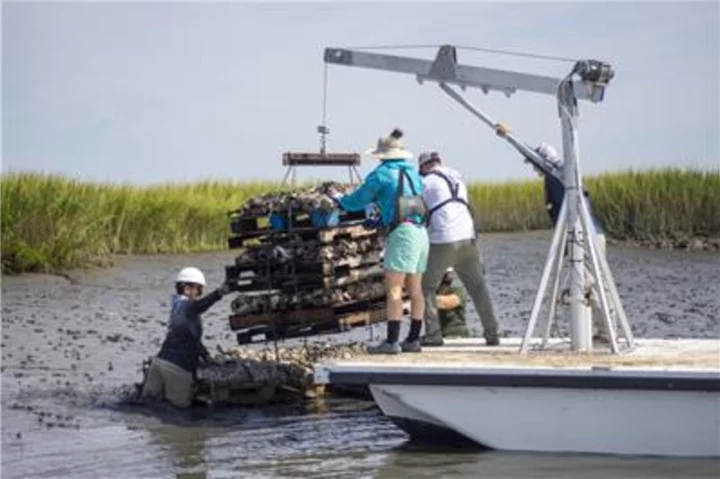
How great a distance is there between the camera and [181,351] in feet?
51.0

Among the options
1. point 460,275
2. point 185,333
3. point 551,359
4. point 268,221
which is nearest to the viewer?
point 551,359

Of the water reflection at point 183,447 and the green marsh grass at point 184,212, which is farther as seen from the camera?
the green marsh grass at point 184,212

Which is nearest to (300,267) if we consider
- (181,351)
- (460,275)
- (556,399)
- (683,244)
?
(181,351)

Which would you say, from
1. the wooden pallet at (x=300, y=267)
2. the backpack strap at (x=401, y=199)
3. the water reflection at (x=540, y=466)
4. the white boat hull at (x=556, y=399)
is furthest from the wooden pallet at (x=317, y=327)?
the water reflection at (x=540, y=466)

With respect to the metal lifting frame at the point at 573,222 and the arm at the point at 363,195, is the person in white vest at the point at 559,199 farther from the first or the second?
the arm at the point at 363,195

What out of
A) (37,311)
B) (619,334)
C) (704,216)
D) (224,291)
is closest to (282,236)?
(224,291)

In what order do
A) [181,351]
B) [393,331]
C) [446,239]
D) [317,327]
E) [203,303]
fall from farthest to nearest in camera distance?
[317,327]
[181,351]
[203,303]
[446,239]
[393,331]

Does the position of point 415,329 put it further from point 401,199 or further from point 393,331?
point 401,199

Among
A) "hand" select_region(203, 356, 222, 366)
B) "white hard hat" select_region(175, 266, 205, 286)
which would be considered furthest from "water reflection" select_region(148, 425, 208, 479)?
"white hard hat" select_region(175, 266, 205, 286)

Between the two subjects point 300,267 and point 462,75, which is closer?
point 462,75

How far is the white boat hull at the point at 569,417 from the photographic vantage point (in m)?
12.5

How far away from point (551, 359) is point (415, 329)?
1.44 metres

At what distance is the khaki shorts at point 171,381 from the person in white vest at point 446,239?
2.43 meters

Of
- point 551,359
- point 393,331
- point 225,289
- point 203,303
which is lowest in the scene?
point 551,359
